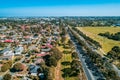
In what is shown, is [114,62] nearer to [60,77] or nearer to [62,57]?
[62,57]

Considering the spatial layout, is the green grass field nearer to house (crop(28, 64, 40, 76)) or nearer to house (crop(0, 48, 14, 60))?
house (crop(28, 64, 40, 76))

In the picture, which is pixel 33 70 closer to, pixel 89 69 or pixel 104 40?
pixel 89 69

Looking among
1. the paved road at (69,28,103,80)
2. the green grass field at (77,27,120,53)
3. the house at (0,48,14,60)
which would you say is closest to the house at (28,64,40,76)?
the paved road at (69,28,103,80)

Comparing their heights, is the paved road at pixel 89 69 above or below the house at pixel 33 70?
below

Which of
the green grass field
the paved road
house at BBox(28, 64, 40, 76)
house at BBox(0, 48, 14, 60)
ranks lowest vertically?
the green grass field

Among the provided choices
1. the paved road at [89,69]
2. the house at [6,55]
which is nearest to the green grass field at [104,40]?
the paved road at [89,69]

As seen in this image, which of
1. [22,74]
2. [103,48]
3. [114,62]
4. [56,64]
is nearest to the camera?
[22,74]

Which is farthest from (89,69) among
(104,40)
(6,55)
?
(104,40)

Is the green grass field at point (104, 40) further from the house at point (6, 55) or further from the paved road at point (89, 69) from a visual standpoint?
the house at point (6, 55)

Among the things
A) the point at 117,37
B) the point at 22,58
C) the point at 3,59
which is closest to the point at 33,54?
the point at 22,58

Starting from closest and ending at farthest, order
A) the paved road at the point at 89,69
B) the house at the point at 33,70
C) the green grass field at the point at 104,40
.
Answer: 1. the paved road at the point at 89,69
2. the house at the point at 33,70
3. the green grass field at the point at 104,40

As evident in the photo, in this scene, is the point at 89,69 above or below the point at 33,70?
below
